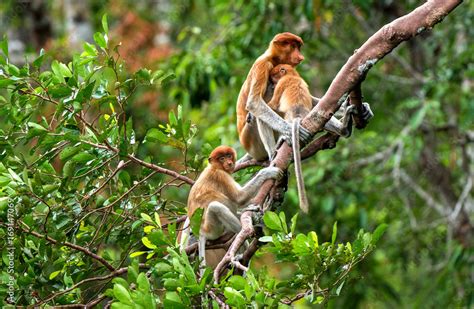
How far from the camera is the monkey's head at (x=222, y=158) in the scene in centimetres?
449

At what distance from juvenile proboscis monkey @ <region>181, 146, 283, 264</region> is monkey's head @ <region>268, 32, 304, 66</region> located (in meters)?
0.79

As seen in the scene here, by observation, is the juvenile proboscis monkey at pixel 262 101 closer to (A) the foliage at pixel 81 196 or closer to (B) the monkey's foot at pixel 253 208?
(A) the foliage at pixel 81 196

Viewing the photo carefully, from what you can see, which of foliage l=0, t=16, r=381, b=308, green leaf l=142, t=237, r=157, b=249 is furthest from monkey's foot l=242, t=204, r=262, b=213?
green leaf l=142, t=237, r=157, b=249

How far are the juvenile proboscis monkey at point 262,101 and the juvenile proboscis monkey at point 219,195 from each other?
36 centimetres

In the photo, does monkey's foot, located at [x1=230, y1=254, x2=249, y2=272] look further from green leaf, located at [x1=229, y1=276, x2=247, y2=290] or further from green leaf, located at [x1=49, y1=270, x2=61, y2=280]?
green leaf, located at [x1=49, y1=270, x2=61, y2=280]

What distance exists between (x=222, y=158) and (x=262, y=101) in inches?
21.6

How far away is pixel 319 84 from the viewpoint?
966cm

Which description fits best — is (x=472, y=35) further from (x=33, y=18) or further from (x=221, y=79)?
(x=33, y=18)

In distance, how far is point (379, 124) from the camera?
9.58 meters

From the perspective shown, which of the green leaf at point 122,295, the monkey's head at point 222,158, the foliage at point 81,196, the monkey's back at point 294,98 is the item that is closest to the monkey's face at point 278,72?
the monkey's back at point 294,98

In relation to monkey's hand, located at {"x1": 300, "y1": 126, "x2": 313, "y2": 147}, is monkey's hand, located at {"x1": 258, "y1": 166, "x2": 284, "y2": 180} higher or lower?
lower

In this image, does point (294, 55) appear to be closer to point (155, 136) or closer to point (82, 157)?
point (155, 136)

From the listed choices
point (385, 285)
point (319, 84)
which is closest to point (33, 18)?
point (319, 84)

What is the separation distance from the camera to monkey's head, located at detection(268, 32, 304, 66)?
492cm
